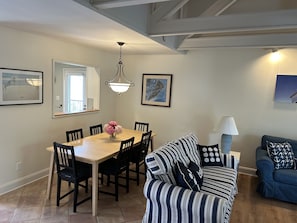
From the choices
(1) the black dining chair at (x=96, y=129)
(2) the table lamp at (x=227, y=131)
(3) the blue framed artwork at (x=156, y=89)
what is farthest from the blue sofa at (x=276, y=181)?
(1) the black dining chair at (x=96, y=129)

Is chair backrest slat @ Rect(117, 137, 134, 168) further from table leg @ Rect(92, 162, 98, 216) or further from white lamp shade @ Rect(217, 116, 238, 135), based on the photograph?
white lamp shade @ Rect(217, 116, 238, 135)

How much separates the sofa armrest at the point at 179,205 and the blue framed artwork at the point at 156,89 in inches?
118

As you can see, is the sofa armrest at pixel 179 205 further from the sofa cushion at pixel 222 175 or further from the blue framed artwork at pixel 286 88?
the blue framed artwork at pixel 286 88

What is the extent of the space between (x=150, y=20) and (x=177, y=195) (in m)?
2.38

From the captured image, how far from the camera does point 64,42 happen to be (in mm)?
4102

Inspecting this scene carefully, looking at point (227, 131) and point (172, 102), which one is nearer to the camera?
point (227, 131)

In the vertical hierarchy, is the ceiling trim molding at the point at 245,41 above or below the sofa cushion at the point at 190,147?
above

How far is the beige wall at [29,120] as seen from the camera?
3.30 meters

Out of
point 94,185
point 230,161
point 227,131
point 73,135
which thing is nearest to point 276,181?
point 230,161

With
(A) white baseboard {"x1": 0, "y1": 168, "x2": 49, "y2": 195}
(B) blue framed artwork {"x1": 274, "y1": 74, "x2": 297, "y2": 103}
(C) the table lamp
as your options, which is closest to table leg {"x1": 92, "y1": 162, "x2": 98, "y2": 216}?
(A) white baseboard {"x1": 0, "y1": 168, "x2": 49, "y2": 195}

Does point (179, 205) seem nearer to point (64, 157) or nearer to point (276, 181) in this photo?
point (64, 157)

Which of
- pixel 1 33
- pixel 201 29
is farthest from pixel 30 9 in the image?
pixel 201 29

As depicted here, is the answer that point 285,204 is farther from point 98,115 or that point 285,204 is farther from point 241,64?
point 98,115

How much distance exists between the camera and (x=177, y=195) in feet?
7.39
